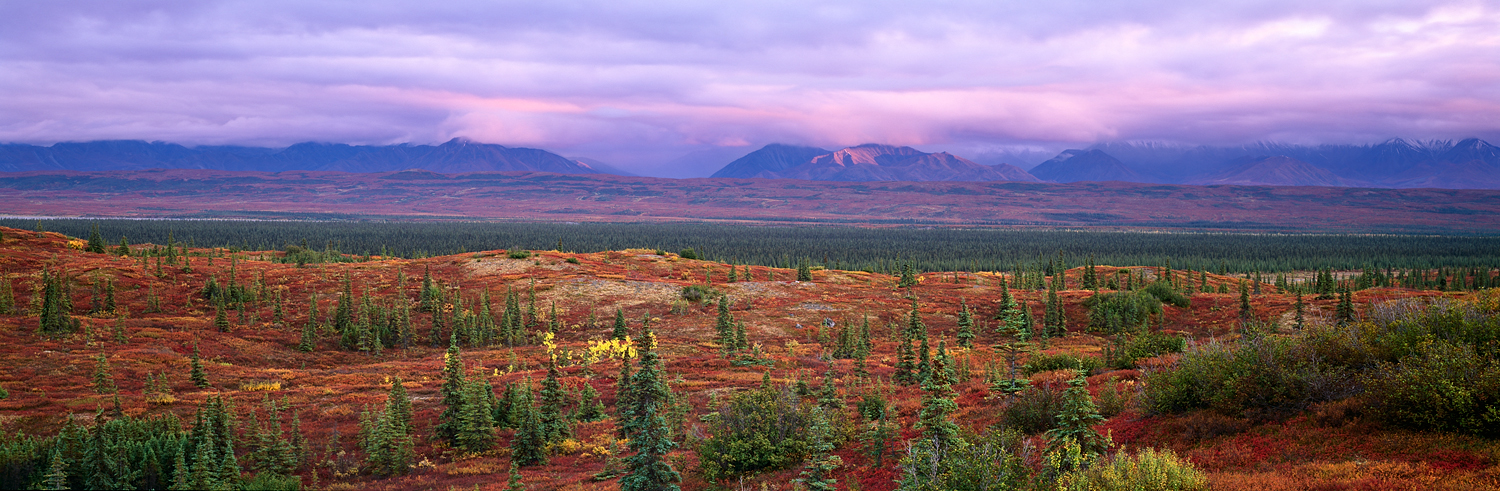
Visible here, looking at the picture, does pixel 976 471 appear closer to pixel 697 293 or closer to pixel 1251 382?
pixel 1251 382

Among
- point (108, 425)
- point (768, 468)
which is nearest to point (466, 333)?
point (108, 425)

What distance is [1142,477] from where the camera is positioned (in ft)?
40.0

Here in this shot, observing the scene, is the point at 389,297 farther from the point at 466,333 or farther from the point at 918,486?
the point at 918,486

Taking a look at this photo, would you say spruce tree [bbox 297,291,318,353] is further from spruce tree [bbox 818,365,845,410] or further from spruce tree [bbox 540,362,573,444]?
spruce tree [bbox 818,365,845,410]

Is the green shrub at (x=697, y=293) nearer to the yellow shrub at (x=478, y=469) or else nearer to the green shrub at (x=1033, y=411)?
the yellow shrub at (x=478, y=469)

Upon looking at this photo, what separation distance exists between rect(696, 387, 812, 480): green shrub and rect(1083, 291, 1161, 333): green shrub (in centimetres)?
3840

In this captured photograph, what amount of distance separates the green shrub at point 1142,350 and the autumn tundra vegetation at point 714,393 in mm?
225

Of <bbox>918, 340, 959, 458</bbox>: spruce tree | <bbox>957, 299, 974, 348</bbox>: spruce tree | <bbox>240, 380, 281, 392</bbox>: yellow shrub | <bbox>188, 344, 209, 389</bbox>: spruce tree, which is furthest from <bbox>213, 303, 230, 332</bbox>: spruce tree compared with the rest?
<bbox>918, 340, 959, 458</bbox>: spruce tree

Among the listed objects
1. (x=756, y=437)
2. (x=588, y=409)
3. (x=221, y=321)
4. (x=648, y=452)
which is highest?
(x=648, y=452)

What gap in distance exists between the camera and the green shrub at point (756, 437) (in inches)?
823

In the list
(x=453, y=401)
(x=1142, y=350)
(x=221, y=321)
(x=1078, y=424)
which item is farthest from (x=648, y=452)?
(x=221, y=321)

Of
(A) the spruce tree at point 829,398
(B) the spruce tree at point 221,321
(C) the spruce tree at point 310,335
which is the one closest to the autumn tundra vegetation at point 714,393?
(A) the spruce tree at point 829,398

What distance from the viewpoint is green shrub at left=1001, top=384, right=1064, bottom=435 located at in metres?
19.3

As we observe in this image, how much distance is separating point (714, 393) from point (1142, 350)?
17.8 metres
